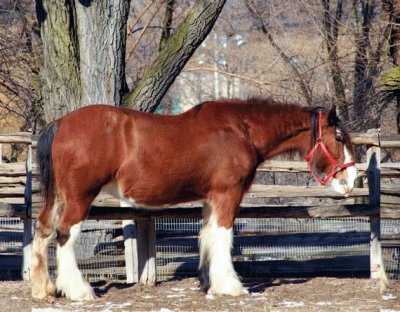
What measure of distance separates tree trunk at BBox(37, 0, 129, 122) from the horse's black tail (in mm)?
2088

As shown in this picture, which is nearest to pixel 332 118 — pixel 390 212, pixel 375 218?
pixel 375 218

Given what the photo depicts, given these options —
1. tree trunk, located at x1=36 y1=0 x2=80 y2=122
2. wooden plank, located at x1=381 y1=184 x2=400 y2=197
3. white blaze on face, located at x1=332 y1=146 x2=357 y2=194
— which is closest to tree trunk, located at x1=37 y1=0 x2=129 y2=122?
tree trunk, located at x1=36 y1=0 x2=80 y2=122

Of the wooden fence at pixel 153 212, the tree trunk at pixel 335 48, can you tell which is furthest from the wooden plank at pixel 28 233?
the tree trunk at pixel 335 48

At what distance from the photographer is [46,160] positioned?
772 centimetres

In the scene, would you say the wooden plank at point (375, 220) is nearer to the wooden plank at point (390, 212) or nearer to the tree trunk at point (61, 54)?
the wooden plank at point (390, 212)

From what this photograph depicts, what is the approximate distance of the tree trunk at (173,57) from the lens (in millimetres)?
10102

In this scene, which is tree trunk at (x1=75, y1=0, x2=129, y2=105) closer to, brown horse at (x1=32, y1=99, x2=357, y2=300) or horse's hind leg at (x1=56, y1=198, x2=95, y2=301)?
brown horse at (x1=32, y1=99, x2=357, y2=300)

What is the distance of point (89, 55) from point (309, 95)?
804cm

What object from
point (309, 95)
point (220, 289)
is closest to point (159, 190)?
point (220, 289)

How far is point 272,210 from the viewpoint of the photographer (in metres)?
8.91

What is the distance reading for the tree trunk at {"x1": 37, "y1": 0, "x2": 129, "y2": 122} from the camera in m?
9.77

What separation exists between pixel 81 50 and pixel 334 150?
11.4 ft

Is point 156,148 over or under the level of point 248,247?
over

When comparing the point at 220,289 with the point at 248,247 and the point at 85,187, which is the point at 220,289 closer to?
the point at 85,187
